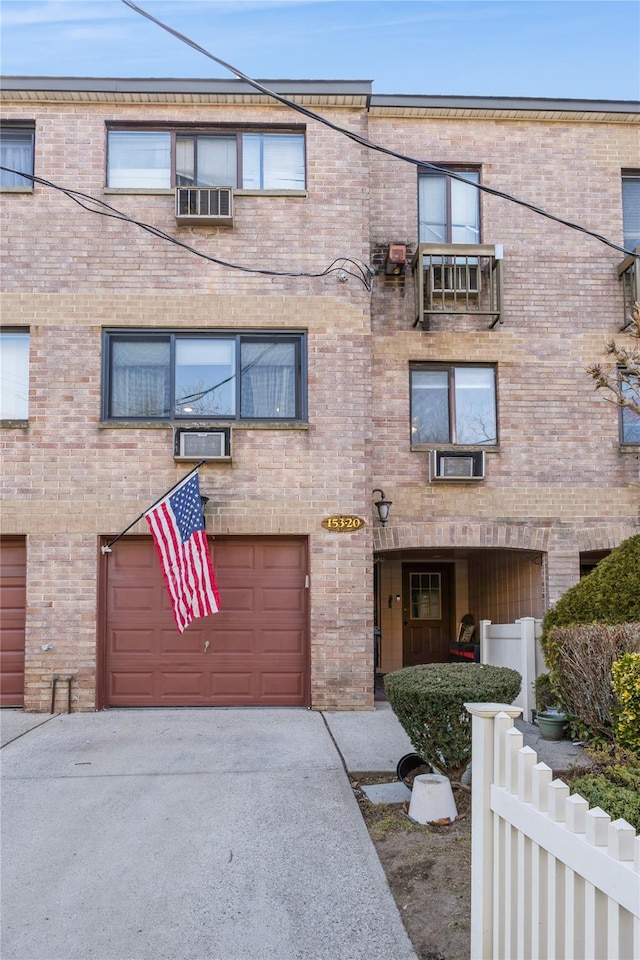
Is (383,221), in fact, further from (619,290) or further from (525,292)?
(619,290)

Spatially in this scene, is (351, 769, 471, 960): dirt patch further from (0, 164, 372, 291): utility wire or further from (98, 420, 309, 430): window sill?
(0, 164, 372, 291): utility wire

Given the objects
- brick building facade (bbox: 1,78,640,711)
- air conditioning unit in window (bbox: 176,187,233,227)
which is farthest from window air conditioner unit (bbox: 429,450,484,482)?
air conditioning unit in window (bbox: 176,187,233,227)

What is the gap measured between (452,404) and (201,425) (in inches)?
139

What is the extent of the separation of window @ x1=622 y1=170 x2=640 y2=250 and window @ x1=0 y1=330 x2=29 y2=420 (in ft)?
28.2

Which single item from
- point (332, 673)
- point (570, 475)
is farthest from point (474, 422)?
point (332, 673)

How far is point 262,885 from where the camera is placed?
4.94 meters

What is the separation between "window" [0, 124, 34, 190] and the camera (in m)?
11.2

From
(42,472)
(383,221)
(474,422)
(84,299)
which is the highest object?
(383,221)

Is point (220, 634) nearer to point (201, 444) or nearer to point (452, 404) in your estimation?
point (201, 444)

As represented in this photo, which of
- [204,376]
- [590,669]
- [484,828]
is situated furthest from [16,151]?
[484,828]

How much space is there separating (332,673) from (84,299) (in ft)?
18.8

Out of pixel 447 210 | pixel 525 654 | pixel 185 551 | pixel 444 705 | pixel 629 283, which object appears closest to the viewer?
pixel 444 705

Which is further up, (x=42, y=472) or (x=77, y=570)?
(x=42, y=472)

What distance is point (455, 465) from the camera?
11281mm
